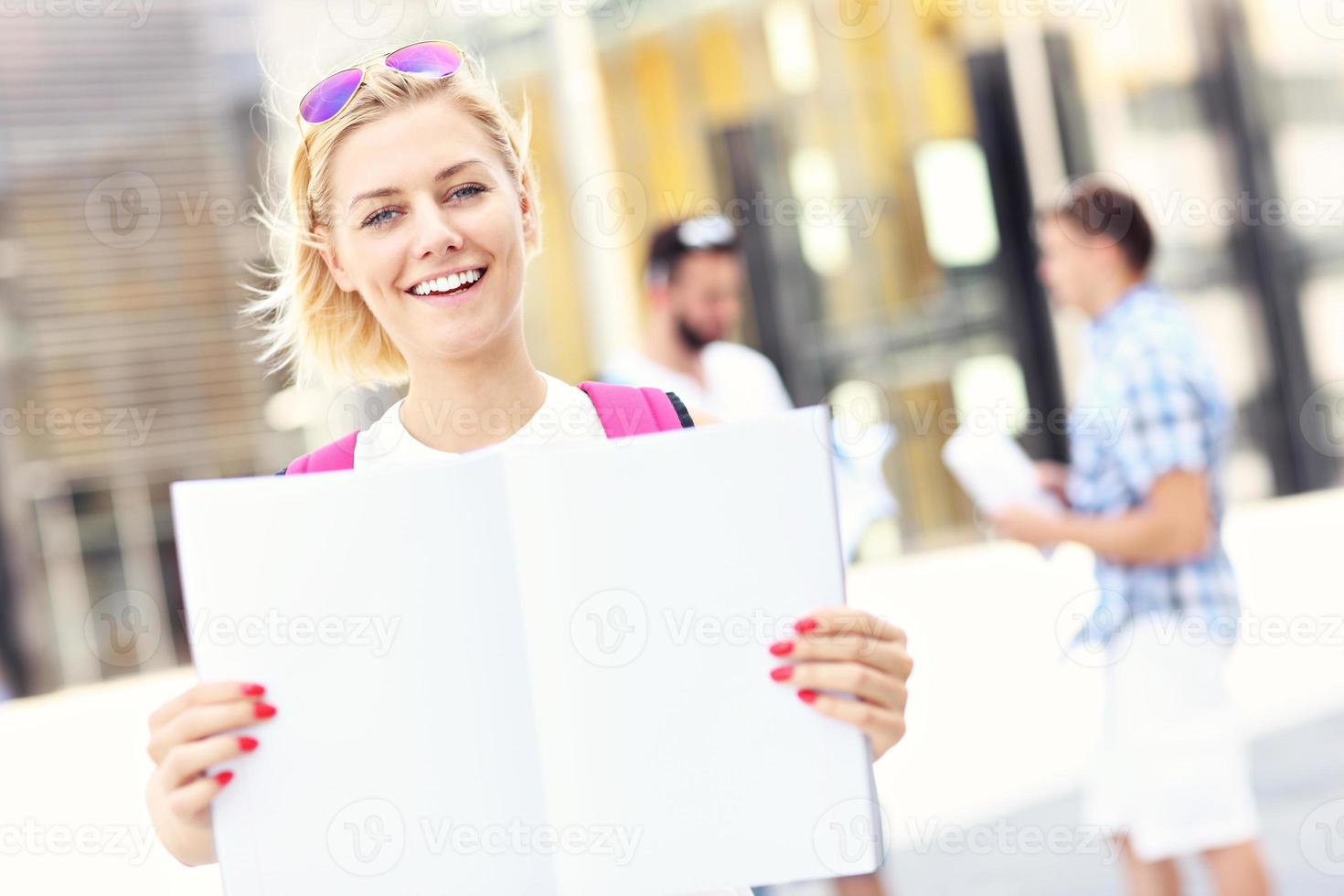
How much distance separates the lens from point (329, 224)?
5.20 ft

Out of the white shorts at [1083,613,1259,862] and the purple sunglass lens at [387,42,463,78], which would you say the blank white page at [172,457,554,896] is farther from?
the white shorts at [1083,613,1259,862]

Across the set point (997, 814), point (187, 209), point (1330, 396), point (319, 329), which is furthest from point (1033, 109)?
point (319, 329)

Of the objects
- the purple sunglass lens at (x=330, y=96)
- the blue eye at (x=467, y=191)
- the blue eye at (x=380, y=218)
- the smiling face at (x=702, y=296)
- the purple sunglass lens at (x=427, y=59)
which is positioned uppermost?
the smiling face at (x=702, y=296)

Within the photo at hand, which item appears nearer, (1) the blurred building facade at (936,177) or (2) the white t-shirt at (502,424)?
(2) the white t-shirt at (502,424)

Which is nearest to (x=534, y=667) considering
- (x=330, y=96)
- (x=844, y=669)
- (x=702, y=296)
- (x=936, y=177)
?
(x=844, y=669)

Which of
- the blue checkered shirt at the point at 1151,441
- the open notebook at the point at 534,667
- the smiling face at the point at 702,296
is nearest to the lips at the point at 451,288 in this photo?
the open notebook at the point at 534,667

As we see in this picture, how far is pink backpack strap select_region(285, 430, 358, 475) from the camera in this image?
1.57 meters

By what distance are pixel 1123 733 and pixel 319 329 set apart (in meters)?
2.07

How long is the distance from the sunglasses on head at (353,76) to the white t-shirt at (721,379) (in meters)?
1.95

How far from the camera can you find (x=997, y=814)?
16.4 feet

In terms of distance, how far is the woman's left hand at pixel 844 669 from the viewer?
1331mm

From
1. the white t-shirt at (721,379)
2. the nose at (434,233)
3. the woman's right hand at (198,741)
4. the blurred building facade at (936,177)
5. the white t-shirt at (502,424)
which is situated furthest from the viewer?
the blurred building facade at (936,177)

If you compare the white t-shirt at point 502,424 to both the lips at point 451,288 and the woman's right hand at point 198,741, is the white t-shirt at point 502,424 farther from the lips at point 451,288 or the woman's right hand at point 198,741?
the woman's right hand at point 198,741

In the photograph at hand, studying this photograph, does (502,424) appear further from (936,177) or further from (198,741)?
(936,177)
